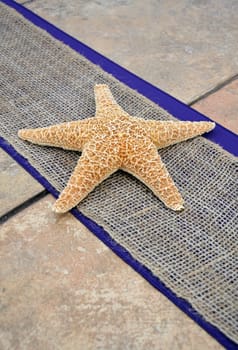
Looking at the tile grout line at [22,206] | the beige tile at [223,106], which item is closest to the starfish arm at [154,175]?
the tile grout line at [22,206]

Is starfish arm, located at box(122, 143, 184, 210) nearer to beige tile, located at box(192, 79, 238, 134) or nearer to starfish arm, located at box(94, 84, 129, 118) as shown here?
starfish arm, located at box(94, 84, 129, 118)

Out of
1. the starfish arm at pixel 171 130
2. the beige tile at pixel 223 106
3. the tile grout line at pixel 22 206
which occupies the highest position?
the starfish arm at pixel 171 130

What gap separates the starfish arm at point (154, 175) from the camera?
1347 mm

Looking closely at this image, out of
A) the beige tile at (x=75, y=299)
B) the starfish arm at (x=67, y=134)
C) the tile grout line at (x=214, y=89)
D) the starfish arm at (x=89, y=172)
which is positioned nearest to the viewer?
the beige tile at (x=75, y=299)

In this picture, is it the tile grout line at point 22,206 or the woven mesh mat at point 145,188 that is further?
the tile grout line at point 22,206

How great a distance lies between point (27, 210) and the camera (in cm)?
141

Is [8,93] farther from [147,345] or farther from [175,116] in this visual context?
[147,345]

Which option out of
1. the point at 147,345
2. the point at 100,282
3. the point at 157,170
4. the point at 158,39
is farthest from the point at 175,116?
the point at 147,345

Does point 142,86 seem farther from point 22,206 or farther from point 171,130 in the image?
point 22,206

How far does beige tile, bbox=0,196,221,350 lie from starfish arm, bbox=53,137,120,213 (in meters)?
0.07

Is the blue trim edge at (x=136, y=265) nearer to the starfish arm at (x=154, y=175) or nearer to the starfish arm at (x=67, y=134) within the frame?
the starfish arm at (x=67, y=134)

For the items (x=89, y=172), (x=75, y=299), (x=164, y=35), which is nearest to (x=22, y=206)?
(x=89, y=172)

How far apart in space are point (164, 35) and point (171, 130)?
2.71 ft

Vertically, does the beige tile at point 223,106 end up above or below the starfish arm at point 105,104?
below
